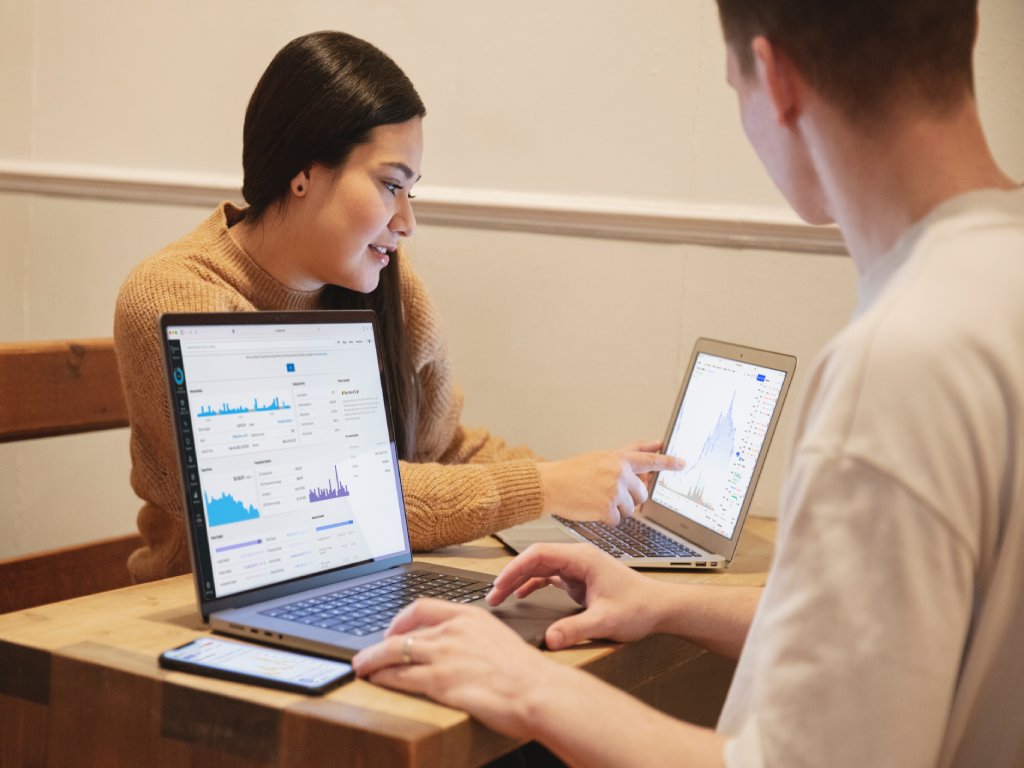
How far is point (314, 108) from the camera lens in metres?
1.47

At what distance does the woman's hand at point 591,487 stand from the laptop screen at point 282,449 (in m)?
0.28

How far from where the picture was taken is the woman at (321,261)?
4.36 feet

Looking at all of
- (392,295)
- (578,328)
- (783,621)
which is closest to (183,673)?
(783,621)

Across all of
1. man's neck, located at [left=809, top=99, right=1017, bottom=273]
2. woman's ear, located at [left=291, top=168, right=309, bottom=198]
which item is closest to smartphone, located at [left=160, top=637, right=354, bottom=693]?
man's neck, located at [left=809, top=99, right=1017, bottom=273]

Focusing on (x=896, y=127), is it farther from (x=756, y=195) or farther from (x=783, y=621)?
(x=756, y=195)

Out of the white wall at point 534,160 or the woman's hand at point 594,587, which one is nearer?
the woman's hand at point 594,587

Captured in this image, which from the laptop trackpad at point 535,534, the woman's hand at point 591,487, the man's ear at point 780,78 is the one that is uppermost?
the man's ear at point 780,78

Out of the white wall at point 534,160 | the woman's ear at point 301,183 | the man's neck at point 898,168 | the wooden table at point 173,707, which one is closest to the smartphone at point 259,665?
the wooden table at point 173,707

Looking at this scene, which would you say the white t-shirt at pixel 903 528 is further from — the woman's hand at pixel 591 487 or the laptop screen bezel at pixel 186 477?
the woman's hand at pixel 591 487

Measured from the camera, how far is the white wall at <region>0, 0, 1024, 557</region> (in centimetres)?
179

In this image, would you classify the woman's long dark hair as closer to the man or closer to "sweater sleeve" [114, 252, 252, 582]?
"sweater sleeve" [114, 252, 252, 582]

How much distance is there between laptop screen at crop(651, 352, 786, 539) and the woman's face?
1.62 ft

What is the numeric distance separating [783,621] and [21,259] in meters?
2.15

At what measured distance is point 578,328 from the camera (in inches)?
75.0
